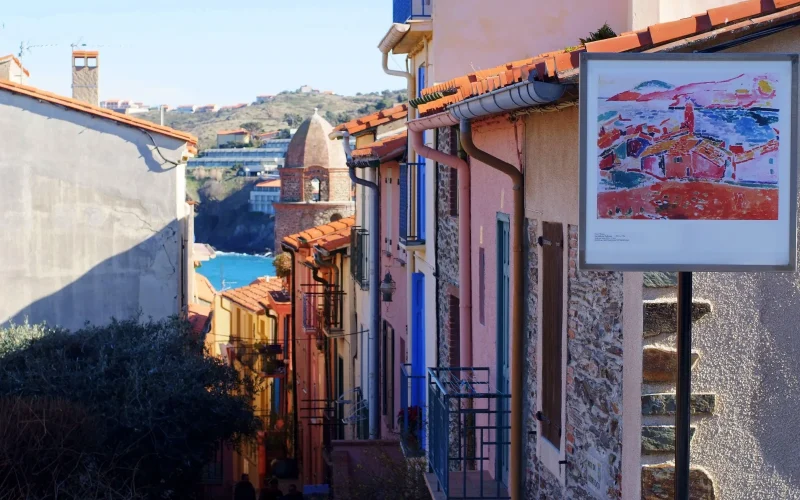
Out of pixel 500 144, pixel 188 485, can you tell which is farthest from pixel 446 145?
pixel 188 485

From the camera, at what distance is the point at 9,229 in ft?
65.9

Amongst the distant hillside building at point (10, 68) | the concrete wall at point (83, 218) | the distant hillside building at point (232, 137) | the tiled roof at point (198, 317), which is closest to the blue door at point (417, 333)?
the concrete wall at point (83, 218)

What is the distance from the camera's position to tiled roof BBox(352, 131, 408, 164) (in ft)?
56.7

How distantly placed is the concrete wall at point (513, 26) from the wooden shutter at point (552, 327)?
464cm

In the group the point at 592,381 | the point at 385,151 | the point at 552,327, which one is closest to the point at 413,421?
the point at 385,151

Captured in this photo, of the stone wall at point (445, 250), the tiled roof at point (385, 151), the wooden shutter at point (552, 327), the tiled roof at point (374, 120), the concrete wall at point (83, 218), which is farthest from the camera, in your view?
the tiled roof at point (374, 120)

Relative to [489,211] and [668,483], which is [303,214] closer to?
[489,211]

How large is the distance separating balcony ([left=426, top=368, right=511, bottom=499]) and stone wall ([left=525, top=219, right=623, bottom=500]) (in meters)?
1.22

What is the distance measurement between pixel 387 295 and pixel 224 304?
83.2ft

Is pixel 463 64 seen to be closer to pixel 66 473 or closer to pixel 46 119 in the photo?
pixel 66 473

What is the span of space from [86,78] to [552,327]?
20.1m

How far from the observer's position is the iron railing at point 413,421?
13.3 meters

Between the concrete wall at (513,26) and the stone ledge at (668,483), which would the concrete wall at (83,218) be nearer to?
the concrete wall at (513,26)

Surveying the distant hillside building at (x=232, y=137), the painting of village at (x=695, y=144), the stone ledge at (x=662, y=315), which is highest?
the distant hillside building at (x=232, y=137)
